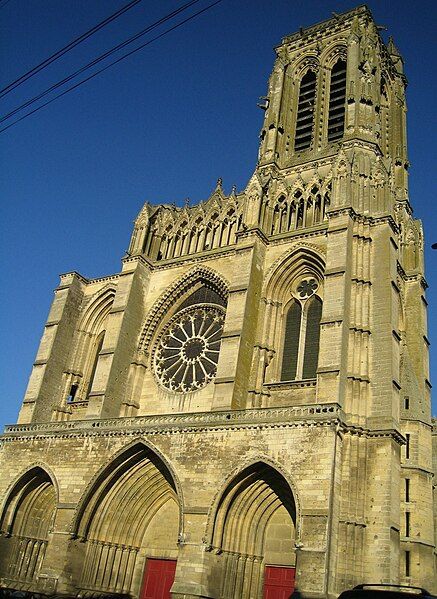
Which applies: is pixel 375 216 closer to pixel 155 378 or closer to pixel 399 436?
pixel 399 436

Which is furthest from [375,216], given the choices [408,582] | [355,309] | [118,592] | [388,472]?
[118,592]

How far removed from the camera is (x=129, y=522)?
62.5 feet

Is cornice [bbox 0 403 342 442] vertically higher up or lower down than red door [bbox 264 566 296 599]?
higher up

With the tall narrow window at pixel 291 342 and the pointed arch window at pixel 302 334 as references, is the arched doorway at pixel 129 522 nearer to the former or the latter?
the tall narrow window at pixel 291 342

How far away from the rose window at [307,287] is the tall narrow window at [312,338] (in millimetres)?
271

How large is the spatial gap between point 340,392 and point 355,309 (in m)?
3.11

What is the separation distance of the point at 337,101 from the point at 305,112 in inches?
64.3

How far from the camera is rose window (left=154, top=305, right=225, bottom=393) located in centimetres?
2130

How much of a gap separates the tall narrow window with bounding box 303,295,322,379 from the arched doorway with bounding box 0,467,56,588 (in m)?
9.27

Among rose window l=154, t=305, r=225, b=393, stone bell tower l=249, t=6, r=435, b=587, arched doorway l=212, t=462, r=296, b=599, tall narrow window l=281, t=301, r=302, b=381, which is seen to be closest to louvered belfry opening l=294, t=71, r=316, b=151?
stone bell tower l=249, t=6, r=435, b=587

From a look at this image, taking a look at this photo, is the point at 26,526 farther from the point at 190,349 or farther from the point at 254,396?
the point at 254,396

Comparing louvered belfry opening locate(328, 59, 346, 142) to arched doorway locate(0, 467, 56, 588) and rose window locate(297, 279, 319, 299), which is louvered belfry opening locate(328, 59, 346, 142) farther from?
arched doorway locate(0, 467, 56, 588)

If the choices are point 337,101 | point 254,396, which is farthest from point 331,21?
point 254,396

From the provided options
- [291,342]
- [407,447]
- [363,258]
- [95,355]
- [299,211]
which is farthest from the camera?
[95,355]
